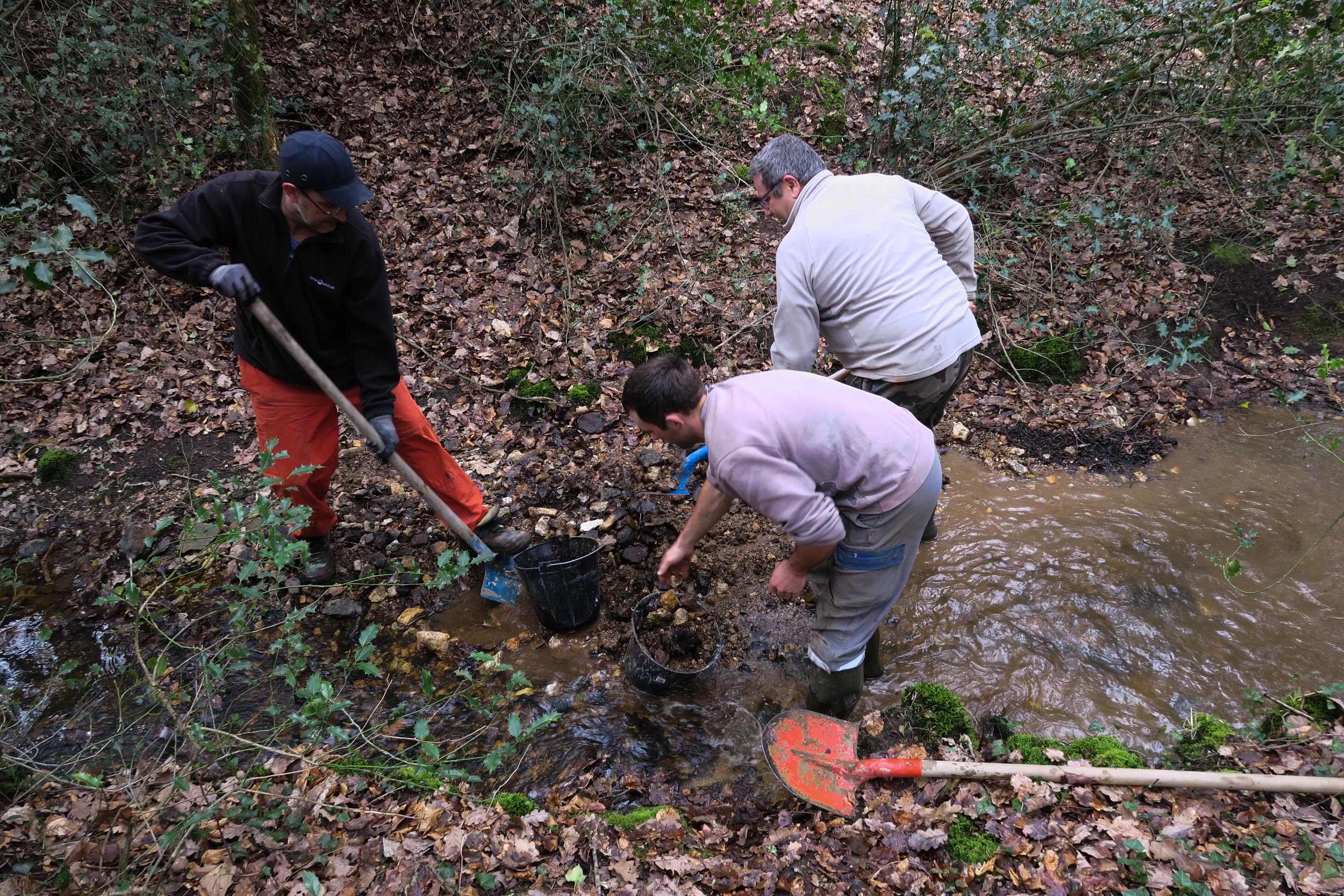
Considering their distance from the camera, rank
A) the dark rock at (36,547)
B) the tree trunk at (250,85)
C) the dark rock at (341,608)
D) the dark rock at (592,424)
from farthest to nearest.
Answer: the tree trunk at (250,85) < the dark rock at (592,424) < the dark rock at (36,547) < the dark rock at (341,608)

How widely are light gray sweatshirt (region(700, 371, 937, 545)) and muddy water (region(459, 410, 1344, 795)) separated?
4.71 ft

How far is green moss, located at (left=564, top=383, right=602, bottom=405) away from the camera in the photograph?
4.97 metres

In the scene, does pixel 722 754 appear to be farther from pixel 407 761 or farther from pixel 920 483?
pixel 920 483

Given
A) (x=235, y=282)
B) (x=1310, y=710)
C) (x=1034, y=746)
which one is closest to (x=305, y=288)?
(x=235, y=282)

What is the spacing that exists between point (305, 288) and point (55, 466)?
3095 mm

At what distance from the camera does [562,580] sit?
11.1 ft

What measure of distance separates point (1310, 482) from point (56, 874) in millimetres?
6883

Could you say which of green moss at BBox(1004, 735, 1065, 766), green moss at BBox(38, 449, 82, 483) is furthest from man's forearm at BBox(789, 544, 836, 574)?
green moss at BBox(38, 449, 82, 483)

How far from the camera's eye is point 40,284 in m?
1.71

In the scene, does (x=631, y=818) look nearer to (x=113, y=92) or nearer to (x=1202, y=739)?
(x=1202, y=739)

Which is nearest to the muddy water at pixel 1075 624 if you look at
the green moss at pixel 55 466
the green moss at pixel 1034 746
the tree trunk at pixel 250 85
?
the green moss at pixel 1034 746

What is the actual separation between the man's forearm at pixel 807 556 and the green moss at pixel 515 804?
4.84 ft

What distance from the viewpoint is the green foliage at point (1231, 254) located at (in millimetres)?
6121

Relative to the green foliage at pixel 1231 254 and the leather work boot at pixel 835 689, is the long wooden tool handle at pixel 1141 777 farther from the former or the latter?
the green foliage at pixel 1231 254
